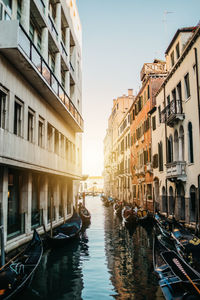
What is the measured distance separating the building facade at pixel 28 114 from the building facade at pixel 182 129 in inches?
248

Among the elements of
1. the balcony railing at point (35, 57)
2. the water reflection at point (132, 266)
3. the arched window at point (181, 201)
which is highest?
the balcony railing at point (35, 57)

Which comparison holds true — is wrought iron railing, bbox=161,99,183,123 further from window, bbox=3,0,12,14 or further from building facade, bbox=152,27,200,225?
window, bbox=3,0,12,14

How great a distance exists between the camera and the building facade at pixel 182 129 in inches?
555

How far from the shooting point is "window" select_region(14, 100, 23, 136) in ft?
36.7

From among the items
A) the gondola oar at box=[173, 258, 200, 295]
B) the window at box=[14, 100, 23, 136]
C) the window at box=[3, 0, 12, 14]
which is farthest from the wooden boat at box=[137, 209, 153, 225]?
the window at box=[3, 0, 12, 14]

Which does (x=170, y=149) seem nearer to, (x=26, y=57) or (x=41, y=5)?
(x=41, y=5)

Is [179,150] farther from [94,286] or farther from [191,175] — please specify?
[94,286]

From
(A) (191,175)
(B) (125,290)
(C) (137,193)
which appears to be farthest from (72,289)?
(C) (137,193)

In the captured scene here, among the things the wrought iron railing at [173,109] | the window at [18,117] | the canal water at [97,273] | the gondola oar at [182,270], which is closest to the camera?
the gondola oar at [182,270]

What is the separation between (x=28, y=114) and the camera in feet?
41.3

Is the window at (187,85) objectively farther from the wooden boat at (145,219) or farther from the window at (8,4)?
the window at (8,4)

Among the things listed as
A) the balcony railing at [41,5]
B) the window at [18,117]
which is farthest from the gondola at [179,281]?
the balcony railing at [41,5]

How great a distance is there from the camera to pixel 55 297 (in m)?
7.15

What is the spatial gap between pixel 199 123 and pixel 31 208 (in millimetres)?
8351
